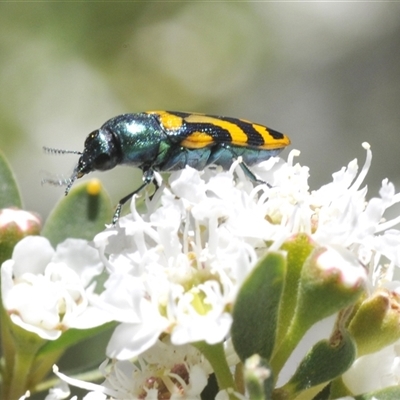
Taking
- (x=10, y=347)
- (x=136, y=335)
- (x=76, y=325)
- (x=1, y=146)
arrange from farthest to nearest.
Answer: (x=1, y=146), (x=10, y=347), (x=76, y=325), (x=136, y=335)

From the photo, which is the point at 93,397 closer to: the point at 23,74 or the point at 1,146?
the point at 1,146

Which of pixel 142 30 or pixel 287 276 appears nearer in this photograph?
pixel 287 276

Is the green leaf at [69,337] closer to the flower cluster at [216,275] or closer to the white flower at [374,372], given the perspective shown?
the flower cluster at [216,275]

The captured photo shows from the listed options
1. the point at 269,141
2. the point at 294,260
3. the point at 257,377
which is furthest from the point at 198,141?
the point at 257,377

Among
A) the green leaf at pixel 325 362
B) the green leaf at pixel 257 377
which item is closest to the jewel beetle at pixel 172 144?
the green leaf at pixel 325 362

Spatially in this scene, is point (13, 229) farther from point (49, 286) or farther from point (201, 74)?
point (201, 74)

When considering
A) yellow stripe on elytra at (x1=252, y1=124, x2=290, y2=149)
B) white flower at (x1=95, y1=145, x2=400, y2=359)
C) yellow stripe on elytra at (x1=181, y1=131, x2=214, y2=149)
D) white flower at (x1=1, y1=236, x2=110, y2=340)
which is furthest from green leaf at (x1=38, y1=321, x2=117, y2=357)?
yellow stripe on elytra at (x1=252, y1=124, x2=290, y2=149)

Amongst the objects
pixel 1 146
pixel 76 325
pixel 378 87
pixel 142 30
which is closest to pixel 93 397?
pixel 76 325
